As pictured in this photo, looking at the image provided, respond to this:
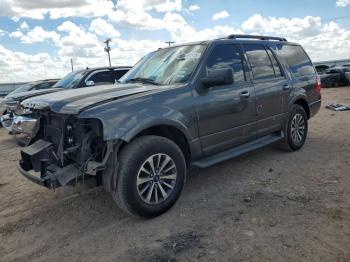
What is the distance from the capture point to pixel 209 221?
152 inches

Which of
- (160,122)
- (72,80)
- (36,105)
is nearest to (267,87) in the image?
(160,122)

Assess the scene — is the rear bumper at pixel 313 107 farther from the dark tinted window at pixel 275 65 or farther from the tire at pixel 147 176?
the tire at pixel 147 176

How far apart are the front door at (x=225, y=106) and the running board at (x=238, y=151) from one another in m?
0.08

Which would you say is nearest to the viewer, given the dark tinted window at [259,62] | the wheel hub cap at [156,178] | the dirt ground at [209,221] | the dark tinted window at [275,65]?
the dirt ground at [209,221]

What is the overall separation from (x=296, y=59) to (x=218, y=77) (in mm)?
2850

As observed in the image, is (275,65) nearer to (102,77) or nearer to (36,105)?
(36,105)

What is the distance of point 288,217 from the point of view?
380cm

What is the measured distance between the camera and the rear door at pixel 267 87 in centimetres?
540

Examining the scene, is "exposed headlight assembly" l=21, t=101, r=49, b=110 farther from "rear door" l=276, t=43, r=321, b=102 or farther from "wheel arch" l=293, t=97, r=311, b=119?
"wheel arch" l=293, t=97, r=311, b=119

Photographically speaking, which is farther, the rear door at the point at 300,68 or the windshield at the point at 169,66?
the rear door at the point at 300,68

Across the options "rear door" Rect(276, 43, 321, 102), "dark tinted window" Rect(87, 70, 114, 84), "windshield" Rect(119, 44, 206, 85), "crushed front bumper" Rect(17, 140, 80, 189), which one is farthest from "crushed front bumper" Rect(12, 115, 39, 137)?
"rear door" Rect(276, 43, 321, 102)

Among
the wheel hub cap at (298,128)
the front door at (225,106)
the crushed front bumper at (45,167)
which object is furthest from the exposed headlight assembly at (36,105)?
the wheel hub cap at (298,128)

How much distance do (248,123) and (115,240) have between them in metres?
2.60

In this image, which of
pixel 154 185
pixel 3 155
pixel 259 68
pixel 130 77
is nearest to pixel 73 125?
pixel 154 185
